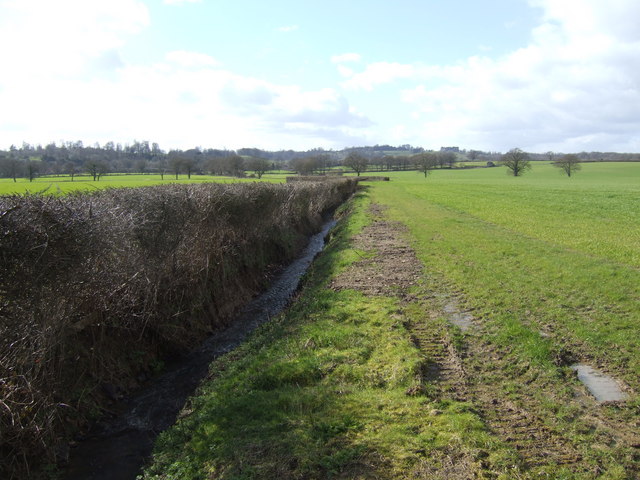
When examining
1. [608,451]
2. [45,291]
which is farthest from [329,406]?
[45,291]

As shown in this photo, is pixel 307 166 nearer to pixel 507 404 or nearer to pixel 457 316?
pixel 457 316

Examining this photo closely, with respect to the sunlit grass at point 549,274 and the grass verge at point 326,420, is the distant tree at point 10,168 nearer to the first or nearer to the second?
the sunlit grass at point 549,274

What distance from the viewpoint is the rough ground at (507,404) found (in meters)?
4.54

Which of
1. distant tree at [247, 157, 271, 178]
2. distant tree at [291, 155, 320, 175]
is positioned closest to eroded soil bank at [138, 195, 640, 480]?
distant tree at [247, 157, 271, 178]

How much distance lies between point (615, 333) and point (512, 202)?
2991 centimetres

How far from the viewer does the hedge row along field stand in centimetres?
522

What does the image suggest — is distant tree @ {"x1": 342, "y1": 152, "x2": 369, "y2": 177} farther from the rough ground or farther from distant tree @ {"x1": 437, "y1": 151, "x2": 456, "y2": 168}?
the rough ground

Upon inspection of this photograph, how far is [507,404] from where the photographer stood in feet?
18.9

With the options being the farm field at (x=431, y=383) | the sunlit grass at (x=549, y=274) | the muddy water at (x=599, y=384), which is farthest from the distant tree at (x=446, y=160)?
the muddy water at (x=599, y=384)

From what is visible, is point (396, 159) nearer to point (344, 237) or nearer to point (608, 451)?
point (344, 237)

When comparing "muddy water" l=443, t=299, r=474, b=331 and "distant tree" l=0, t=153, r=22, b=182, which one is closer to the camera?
"muddy water" l=443, t=299, r=474, b=331

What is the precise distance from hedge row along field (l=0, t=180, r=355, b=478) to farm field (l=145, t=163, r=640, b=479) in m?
1.66

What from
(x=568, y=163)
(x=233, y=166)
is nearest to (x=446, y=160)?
(x=568, y=163)

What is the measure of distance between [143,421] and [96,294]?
2280 mm
